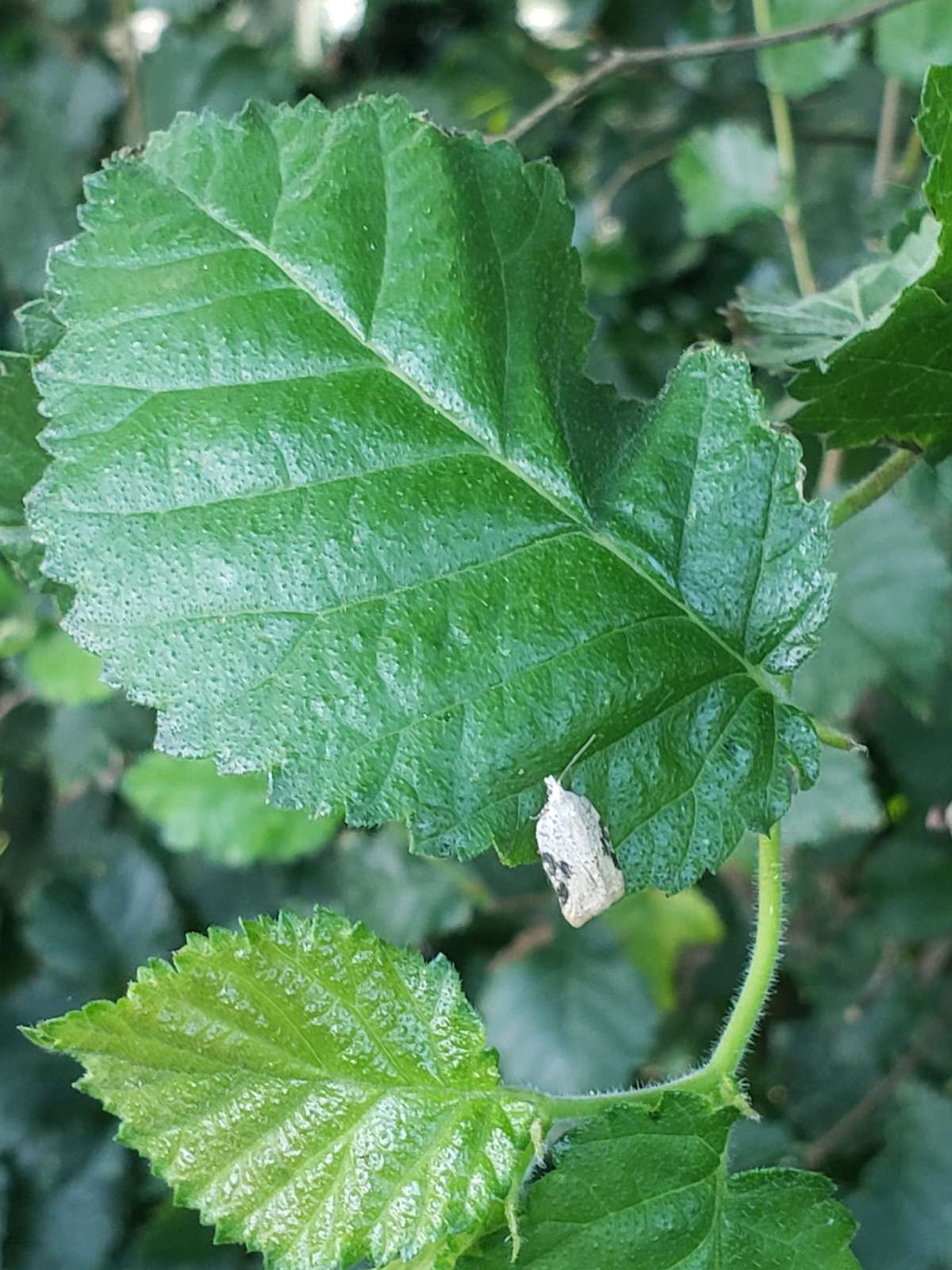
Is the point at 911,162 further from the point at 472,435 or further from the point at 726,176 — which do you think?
the point at 472,435

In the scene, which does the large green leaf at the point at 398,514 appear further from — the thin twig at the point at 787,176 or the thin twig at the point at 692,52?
the thin twig at the point at 787,176

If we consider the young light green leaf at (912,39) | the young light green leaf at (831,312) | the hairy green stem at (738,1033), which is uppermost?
the young light green leaf at (912,39)

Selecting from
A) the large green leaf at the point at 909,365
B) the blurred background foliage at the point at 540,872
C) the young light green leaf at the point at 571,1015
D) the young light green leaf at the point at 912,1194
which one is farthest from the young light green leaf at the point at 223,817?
the large green leaf at the point at 909,365

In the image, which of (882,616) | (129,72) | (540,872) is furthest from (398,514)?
(129,72)

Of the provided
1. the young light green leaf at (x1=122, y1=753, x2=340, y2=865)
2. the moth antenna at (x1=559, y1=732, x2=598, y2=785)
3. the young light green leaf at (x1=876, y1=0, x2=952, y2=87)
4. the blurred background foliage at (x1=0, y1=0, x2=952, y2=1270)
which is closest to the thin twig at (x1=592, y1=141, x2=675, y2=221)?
the blurred background foliage at (x1=0, y1=0, x2=952, y2=1270)

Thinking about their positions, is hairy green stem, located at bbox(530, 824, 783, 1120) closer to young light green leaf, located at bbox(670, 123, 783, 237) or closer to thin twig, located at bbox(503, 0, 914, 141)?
thin twig, located at bbox(503, 0, 914, 141)

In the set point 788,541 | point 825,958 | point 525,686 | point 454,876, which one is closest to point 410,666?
point 525,686

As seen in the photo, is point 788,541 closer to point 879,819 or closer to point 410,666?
point 410,666
